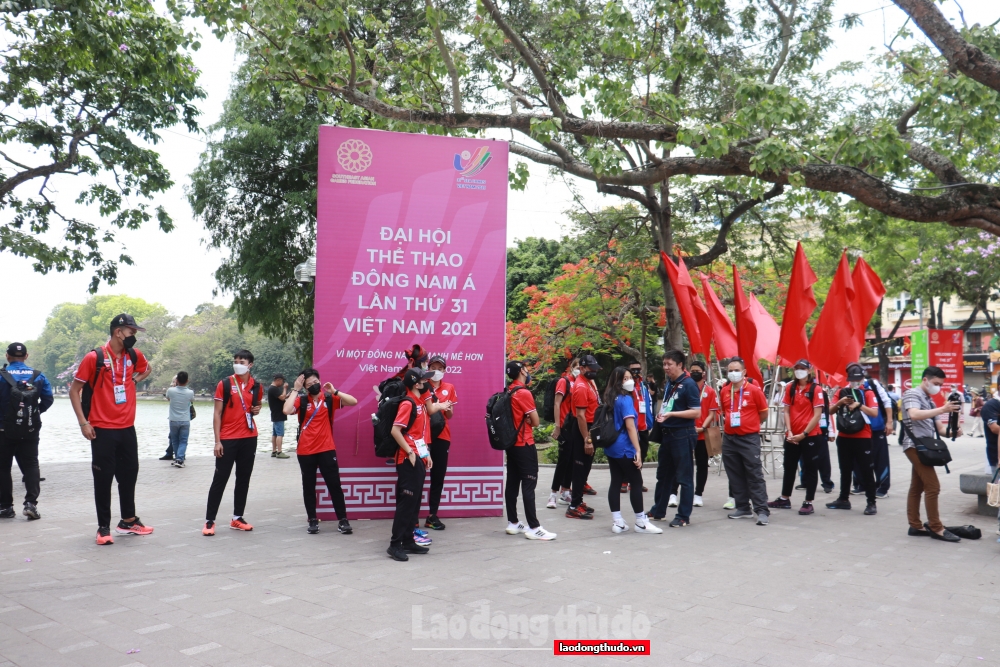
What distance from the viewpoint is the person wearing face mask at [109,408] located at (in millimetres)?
6934

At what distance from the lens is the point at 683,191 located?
16.0 m

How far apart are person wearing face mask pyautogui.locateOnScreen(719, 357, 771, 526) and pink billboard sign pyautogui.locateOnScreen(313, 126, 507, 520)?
2.73m

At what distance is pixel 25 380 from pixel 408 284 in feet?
14.3

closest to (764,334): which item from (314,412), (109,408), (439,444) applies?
(439,444)

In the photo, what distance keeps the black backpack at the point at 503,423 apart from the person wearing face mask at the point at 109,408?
133 inches

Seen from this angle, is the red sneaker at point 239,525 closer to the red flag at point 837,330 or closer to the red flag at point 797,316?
the red flag at point 797,316

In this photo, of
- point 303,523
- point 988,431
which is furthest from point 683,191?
point 303,523

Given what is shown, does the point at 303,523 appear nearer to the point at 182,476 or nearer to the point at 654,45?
the point at 182,476

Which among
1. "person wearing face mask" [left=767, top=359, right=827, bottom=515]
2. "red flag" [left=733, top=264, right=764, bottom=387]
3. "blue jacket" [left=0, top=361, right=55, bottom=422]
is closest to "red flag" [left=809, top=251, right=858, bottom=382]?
"red flag" [left=733, top=264, right=764, bottom=387]

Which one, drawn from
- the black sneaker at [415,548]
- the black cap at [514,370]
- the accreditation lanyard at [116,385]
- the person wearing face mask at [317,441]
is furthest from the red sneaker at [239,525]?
the black cap at [514,370]

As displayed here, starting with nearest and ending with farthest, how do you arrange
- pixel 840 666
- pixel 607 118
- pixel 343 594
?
pixel 840 666
pixel 343 594
pixel 607 118

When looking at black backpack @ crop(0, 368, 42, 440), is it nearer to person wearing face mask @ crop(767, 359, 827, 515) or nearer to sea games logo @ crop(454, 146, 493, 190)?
sea games logo @ crop(454, 146, 493, 190)

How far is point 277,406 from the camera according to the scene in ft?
47.7

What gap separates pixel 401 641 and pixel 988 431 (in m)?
6.56
